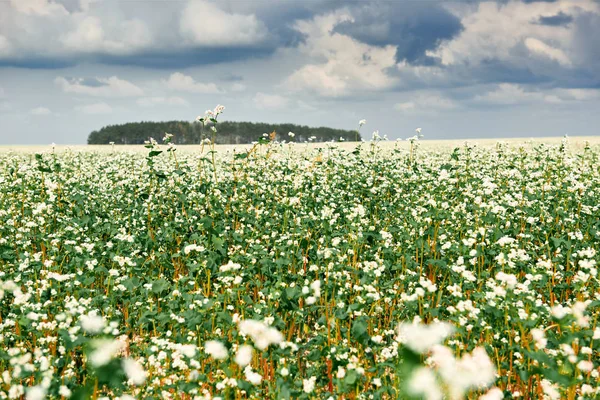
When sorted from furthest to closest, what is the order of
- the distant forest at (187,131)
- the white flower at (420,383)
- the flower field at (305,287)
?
the distant forest at (187,131)
the flower field at (305,287)
the white flower at (420,383)

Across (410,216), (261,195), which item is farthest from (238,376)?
(261,195)

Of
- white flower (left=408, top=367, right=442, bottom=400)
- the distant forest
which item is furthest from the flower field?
the distant forest

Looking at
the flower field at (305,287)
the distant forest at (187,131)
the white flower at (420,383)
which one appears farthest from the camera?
the distant forest at (187,131)

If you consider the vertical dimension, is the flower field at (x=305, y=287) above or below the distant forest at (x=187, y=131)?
below

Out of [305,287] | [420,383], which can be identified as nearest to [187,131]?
[305,287]

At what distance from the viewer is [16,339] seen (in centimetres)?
676

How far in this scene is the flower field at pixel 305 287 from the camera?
4512 mm

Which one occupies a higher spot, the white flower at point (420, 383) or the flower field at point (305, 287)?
the white flower at point (420, 383)

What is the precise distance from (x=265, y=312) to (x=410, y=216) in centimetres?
607

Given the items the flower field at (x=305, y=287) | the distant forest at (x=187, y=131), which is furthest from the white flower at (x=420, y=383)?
the distant forest at (x=187, y=131)

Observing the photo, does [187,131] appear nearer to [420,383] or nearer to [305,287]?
[305,287]

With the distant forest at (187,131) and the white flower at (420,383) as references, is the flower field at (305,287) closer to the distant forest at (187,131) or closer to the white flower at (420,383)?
the white flower at (420,383)

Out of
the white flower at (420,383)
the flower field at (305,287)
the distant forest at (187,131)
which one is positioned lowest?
the flower field at (305,287)

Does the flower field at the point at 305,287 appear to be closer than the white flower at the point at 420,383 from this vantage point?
No
